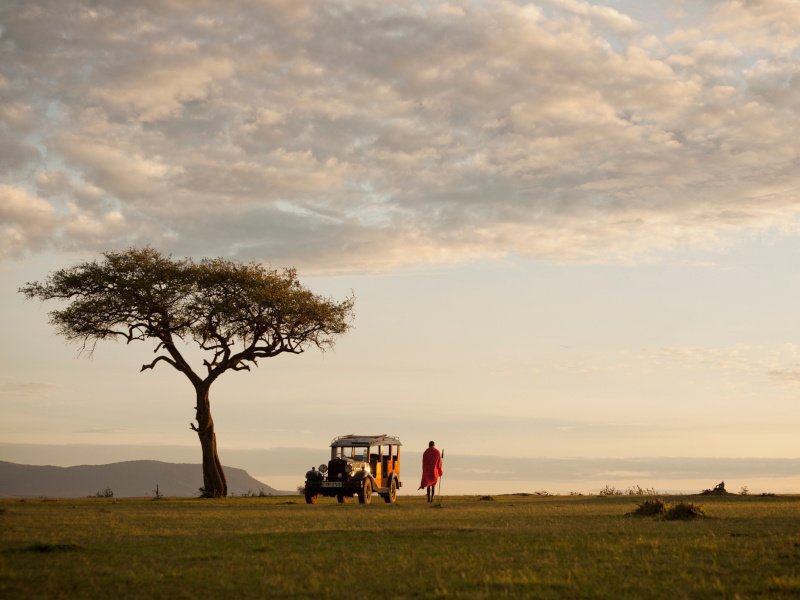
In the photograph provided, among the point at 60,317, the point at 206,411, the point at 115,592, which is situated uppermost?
the point at 60,317

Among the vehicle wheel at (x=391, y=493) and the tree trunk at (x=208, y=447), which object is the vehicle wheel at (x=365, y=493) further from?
the tree trunk at (x=208, y=447)

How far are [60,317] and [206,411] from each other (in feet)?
29.1

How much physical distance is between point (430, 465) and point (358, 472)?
121 inches

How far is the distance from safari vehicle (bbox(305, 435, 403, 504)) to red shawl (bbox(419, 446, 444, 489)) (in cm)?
254

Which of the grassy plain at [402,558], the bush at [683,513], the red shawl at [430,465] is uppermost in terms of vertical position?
the red shawl at [430,465]

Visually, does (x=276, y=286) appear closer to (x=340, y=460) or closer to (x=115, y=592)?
(x=340, y=460)

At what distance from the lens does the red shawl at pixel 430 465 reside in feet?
124

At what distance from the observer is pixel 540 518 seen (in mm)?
26828

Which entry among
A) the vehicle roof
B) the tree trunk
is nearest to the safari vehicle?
the vehicle roof

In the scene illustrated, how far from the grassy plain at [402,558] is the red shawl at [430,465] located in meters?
11.7

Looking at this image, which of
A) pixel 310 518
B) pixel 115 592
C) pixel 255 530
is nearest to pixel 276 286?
pixel 310 518

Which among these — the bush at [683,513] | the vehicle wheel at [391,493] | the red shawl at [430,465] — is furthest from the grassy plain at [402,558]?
the vehicle wheel at [391,493]

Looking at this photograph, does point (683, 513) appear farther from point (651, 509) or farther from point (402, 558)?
point (402, 558)

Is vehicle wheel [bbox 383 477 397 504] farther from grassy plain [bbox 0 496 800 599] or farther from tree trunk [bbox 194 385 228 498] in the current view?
grassy plain [bbox 0 496 800 599]
